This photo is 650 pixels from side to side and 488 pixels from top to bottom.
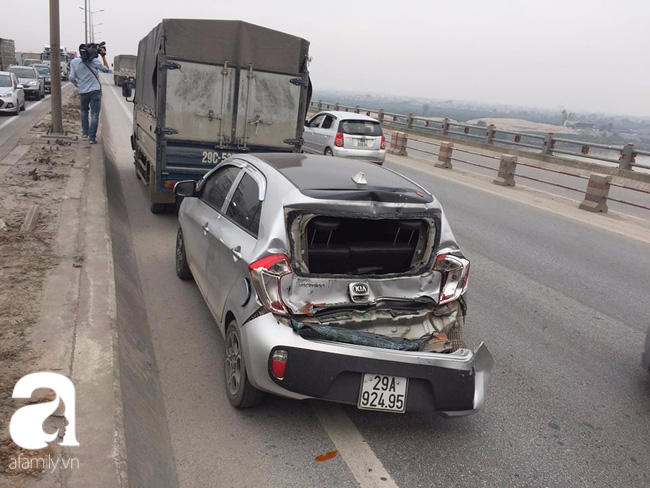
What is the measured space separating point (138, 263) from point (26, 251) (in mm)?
1354

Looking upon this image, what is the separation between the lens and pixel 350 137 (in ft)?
57.3

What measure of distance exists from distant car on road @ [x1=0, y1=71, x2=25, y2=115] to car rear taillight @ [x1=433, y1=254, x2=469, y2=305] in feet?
77.3

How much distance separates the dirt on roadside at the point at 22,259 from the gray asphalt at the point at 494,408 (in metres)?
0.95

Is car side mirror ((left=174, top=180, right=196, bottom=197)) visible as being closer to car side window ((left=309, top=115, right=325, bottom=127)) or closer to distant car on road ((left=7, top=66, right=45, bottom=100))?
car side window ((left=309, top=115, right=325, bottom=127))

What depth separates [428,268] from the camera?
425 centimetres

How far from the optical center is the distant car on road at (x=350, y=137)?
17.4 metres

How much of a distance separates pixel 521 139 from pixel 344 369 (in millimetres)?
23479

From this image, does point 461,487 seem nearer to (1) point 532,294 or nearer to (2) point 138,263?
(1) point 532,294

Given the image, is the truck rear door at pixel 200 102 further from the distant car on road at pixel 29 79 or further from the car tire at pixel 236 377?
the distant car on road at pixel 29 79

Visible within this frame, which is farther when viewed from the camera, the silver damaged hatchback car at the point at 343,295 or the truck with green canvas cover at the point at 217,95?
the truck with green canvas cover at the point at 217,95

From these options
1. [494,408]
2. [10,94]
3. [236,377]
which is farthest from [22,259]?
[10,94]

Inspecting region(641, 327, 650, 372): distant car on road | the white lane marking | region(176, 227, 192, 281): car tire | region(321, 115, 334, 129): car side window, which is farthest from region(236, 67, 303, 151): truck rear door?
region(321, 115, 334, 129): car side window

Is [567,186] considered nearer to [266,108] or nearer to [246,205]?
[266,108]

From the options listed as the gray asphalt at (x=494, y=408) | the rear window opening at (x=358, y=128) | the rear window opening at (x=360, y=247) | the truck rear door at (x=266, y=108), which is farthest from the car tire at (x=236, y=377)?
the rear window opening at (x=358, y=128)
